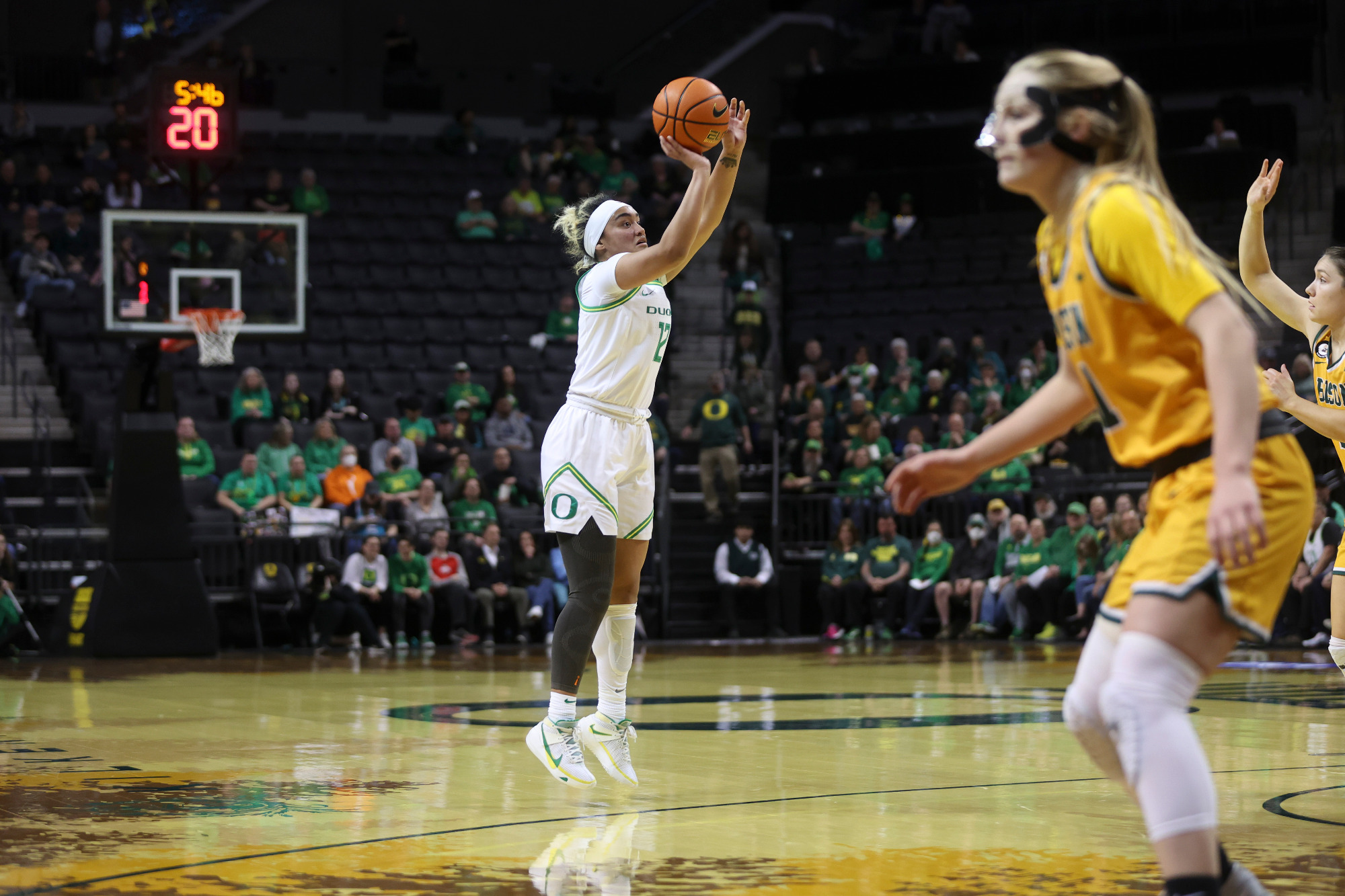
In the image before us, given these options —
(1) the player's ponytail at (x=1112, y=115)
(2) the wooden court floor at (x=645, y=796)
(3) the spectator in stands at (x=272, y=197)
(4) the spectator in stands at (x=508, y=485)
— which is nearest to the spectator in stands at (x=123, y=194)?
(3) the spectator in stands at (x=272, y=197)

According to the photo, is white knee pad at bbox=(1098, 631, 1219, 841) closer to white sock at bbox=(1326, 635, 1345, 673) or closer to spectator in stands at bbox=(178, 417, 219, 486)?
white sock at bbox=(1326, 635, 1345, 673)

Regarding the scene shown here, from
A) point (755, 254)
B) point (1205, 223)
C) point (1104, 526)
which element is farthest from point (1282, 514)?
point (1205, 223)

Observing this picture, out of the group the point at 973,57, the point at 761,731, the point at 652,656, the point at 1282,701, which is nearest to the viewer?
the point at 761,731

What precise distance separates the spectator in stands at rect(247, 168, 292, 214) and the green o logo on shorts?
1548 centimetres

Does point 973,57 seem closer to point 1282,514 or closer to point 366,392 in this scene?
point 366,392

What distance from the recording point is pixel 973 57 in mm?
24359

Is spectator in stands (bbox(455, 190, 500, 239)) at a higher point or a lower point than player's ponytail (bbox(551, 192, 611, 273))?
higher

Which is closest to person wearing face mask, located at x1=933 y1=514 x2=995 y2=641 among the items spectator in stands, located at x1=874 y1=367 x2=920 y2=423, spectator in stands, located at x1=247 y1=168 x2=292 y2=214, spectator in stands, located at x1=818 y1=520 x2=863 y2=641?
spectator in stands, located at x1=818 y1=520 x2=863 y2=641

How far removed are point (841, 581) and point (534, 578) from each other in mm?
3527

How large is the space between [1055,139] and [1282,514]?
36.5 inches

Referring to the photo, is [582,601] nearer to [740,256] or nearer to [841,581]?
[841,581]

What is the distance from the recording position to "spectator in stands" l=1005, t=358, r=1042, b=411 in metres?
19.3

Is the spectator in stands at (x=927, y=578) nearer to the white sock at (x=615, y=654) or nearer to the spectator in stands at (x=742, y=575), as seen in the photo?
the spectator in stands at (x=742, y=575)

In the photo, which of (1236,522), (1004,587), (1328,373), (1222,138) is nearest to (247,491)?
(1004,587)
